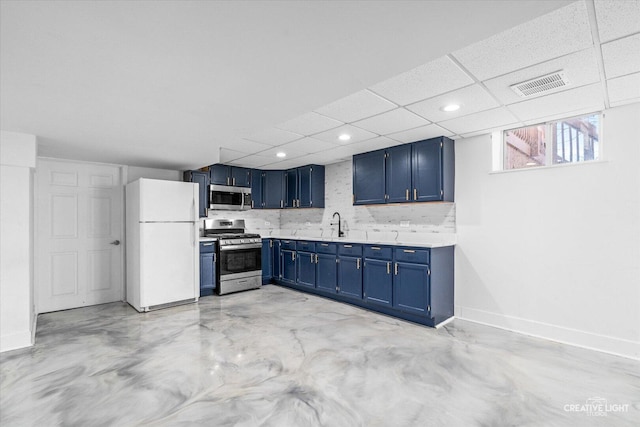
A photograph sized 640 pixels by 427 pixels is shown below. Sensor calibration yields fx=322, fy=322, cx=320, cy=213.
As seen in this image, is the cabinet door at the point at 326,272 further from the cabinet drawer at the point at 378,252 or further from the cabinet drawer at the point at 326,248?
the cabinet drawer at the point at 378,252

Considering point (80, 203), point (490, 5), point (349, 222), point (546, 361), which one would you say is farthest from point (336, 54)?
point (80, 203)

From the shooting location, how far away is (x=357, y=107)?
3.11m

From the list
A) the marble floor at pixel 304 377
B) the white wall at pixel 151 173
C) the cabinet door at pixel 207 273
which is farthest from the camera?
the cabinet door at pixel 207 273

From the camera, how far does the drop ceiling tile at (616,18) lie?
164cm

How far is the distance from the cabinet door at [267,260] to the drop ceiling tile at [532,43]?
188 inches

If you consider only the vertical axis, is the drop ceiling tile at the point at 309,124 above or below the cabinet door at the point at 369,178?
above

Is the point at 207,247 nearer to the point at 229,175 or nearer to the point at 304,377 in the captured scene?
the point at 229,175

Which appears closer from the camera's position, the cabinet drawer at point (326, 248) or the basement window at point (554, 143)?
the basement window at point (554, 143)

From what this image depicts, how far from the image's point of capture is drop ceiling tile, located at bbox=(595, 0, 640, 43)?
1.64m

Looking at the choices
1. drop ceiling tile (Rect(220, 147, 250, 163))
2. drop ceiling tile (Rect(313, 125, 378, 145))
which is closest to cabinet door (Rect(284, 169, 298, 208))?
drop ceiling tile (Rect(220, 147, 250, 163))

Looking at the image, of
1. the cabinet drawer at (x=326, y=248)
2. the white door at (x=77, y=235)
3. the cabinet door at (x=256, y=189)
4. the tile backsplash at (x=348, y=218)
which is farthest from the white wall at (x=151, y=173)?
the cabinet drawer at (x=326, y=248)

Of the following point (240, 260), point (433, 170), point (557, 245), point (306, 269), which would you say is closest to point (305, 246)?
point (306, 269)

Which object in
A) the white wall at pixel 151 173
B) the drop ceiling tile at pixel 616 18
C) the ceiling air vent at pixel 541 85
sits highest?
the drop ceiling tile at pixel 616 18

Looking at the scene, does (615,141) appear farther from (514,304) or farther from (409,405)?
(409,405)
